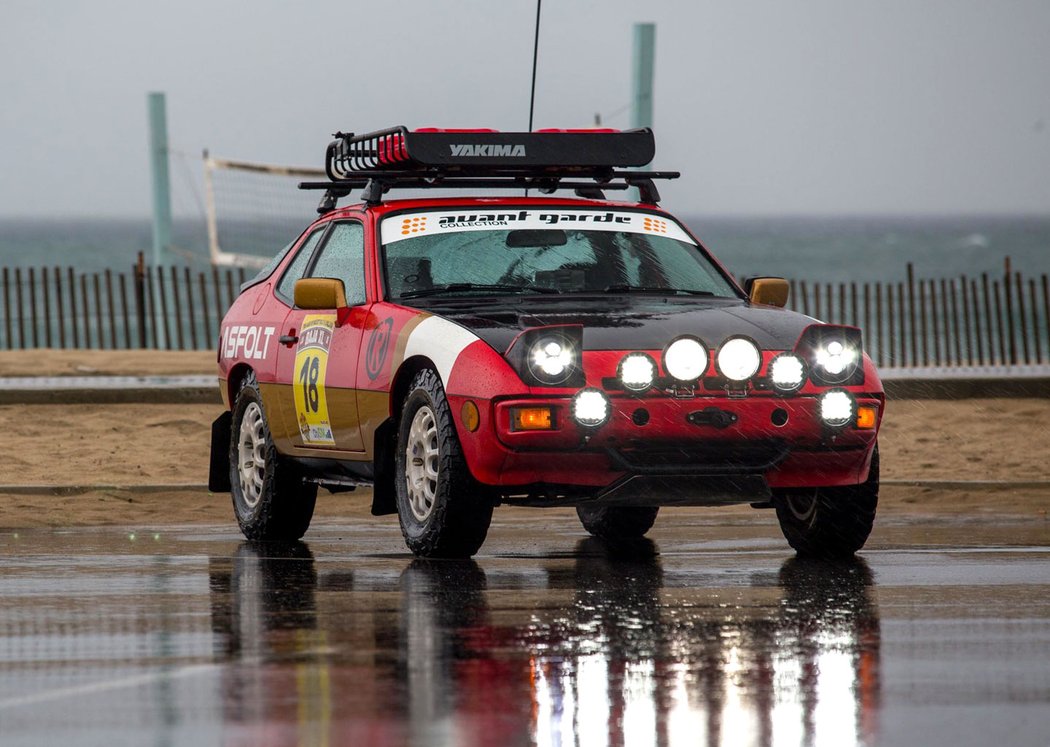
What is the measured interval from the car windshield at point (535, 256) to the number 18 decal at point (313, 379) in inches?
22.3

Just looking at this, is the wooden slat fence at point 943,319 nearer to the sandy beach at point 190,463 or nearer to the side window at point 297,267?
the sandy beach at point 190,463

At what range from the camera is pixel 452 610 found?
849 centimetres

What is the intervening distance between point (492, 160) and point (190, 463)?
586cm

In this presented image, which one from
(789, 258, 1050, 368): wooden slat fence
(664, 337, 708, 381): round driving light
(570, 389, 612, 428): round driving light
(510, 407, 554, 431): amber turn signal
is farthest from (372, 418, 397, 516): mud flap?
(789, 258, 1050, 368): wooden slat fence

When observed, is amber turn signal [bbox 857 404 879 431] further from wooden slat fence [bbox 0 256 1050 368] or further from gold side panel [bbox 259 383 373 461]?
wooden slat fence [bbox 0 256 1050 368]

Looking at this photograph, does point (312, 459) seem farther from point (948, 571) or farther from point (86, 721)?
point (86, 721)

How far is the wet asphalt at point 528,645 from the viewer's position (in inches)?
237

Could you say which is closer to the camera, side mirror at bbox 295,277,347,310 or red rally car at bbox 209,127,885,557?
red rally car at bbox 209,127,885,557

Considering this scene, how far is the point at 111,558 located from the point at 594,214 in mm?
3033

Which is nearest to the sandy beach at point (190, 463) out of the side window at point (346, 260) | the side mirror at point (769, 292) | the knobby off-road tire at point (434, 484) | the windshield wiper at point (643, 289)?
the side window at point (346, 260)

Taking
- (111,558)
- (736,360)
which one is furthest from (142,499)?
(736,360)

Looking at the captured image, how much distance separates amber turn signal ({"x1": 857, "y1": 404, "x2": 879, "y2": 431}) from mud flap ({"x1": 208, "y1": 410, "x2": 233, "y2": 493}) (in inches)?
163

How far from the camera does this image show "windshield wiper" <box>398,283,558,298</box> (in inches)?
431

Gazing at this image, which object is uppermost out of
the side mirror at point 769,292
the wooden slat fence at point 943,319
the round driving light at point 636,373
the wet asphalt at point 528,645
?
the wooden slat fence at point 943,319
